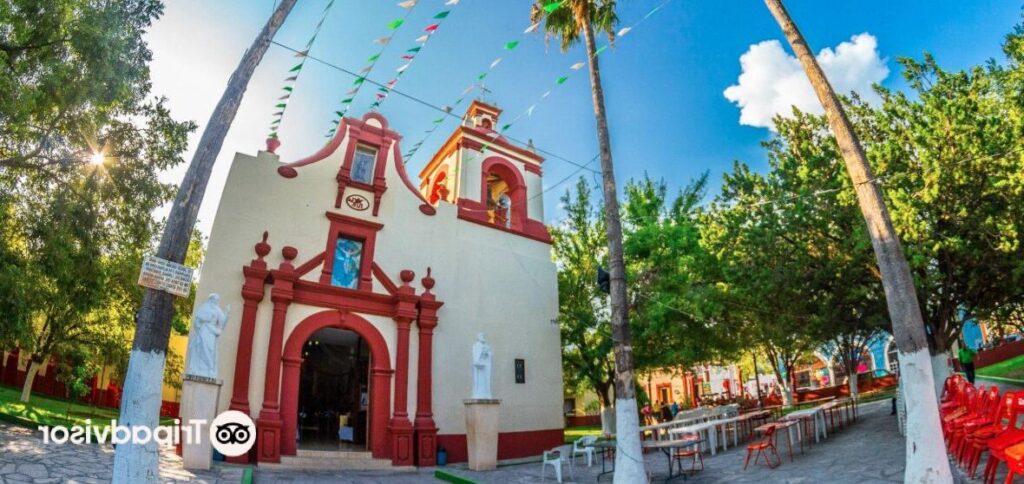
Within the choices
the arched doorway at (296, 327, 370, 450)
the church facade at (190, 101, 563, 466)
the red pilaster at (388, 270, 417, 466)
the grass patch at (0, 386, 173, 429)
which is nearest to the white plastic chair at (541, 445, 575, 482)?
the church facade at (190, 101, 563, 466)

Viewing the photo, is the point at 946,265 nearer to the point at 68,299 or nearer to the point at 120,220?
the point at 120,220

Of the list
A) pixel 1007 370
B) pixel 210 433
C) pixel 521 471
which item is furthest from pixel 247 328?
pixel 1007 370

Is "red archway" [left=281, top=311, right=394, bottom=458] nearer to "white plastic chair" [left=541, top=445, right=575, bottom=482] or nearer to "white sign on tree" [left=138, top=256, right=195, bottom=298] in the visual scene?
"white plastic chair" [left=541, top=445, right=575, bottom=482]

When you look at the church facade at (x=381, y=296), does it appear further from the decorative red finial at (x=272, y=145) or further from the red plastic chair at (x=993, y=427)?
the red plastic chair at (x=993, y=427)

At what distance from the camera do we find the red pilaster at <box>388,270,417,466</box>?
12.7m

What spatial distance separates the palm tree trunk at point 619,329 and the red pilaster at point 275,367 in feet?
22.8

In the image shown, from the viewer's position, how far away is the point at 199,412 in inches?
390

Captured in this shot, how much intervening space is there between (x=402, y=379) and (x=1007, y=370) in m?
24.4

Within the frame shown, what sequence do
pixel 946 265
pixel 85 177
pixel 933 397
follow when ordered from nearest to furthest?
pixel 933 397 → pixel 946 265 → pixel 85 177

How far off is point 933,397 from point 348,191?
1271cm

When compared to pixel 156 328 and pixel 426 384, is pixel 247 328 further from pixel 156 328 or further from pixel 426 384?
pixel 156 328

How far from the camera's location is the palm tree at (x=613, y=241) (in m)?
8.58

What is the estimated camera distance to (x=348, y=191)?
14594mm

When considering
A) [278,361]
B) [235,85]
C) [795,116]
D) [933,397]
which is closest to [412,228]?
[278,361]
